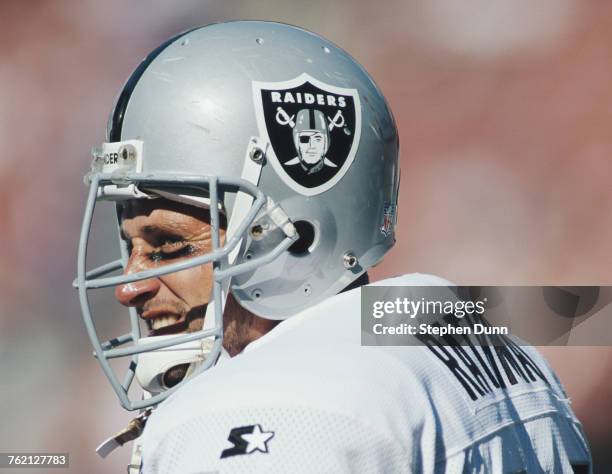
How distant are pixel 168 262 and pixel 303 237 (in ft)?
0.75

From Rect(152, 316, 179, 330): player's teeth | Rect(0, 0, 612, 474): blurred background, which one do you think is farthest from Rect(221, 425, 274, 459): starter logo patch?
Rect(0, 0, 612, 474): blurred background

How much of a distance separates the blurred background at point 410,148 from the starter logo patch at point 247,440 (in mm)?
2586

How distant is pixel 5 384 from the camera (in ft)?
A: 12.8

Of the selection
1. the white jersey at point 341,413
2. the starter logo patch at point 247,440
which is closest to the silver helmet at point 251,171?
the white jersey at point 341,413

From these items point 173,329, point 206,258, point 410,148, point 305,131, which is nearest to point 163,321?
point 173,329

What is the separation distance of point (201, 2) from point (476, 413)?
3.34m

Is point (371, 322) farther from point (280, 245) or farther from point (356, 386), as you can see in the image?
point (280, 245)

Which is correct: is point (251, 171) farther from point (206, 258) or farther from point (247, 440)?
point (247, 440)

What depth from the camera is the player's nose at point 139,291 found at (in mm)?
1539

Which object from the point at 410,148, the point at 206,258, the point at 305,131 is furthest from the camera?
the point at 410,148

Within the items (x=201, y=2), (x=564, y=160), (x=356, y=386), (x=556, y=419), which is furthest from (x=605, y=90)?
(x=356, y=386)

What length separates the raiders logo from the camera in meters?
1.51

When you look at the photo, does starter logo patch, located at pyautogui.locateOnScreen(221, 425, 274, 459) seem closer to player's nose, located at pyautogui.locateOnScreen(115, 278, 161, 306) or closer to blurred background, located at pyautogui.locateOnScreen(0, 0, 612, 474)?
player's nose, located at pyautogui.locateOnScreen(115, 278, 161, 306)

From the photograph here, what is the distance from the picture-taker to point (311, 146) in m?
1.52
